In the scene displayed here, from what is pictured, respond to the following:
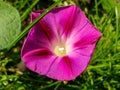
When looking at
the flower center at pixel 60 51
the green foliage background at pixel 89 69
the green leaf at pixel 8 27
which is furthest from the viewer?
the green foliage background at pixel 89 69

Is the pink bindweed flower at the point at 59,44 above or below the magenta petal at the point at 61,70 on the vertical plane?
above

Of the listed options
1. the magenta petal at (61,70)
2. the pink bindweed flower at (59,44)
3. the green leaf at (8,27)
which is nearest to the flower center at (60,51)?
the pink bindweed flower at (59,44)

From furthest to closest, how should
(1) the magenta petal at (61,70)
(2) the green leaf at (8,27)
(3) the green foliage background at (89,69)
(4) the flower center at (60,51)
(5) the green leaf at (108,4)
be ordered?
(5) the green leaf at (108,4), (3) the green foliage background at (89,69), (4) the flower center at (60,51), (1) the magenta petal at (61,70), (2) the green leaf at (8,27)

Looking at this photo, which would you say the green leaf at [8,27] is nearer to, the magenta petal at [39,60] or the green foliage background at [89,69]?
Result: the magenta petal at [39,60]

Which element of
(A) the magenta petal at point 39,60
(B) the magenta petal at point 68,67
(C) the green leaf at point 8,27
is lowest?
(B) the magenta petal at point 68,67

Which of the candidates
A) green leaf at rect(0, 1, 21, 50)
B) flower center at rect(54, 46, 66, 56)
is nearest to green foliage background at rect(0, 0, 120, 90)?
flower center at rect(54, 46, 66, 56)

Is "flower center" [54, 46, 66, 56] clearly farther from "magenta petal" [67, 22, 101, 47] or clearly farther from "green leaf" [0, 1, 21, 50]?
"green leaf" [0, 1, 21, 50]
